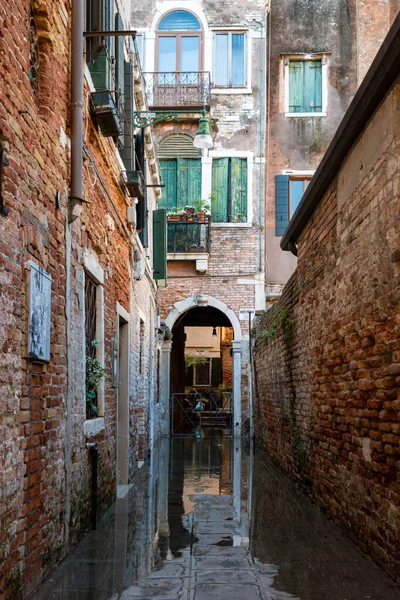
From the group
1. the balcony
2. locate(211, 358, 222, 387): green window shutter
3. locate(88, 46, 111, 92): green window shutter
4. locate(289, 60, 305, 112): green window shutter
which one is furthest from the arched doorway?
locate(88, 46, 111, 92): green window shutter

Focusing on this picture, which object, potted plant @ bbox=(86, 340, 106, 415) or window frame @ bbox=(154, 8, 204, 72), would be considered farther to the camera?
window frame @ bbox=(154, 8, 204, 72)

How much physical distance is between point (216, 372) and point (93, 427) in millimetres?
27548

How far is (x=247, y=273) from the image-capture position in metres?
19.6

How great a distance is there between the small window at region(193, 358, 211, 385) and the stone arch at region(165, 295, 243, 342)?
1452 cm

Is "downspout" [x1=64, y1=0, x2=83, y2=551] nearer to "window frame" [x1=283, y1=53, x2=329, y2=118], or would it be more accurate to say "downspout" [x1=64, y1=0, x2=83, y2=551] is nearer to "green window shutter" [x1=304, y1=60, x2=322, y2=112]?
"window frame" [x1=283, y1=53, x2=329, y2=118]

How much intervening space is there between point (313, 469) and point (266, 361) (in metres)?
6.63

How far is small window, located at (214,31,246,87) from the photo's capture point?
20156mm

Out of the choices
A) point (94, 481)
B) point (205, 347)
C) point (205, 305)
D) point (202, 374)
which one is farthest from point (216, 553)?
point (202, 374)

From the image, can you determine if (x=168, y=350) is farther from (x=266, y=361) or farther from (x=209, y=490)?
(x=209, y=490)

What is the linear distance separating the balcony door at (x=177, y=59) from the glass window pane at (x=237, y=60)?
3.04 ft

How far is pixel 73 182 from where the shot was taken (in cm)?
593

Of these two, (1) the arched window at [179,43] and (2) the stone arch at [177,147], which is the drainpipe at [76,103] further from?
(1) the arched window at [179,43]

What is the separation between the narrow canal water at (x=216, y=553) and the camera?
187 inches

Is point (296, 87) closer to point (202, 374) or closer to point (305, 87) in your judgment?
point (305, 87)
